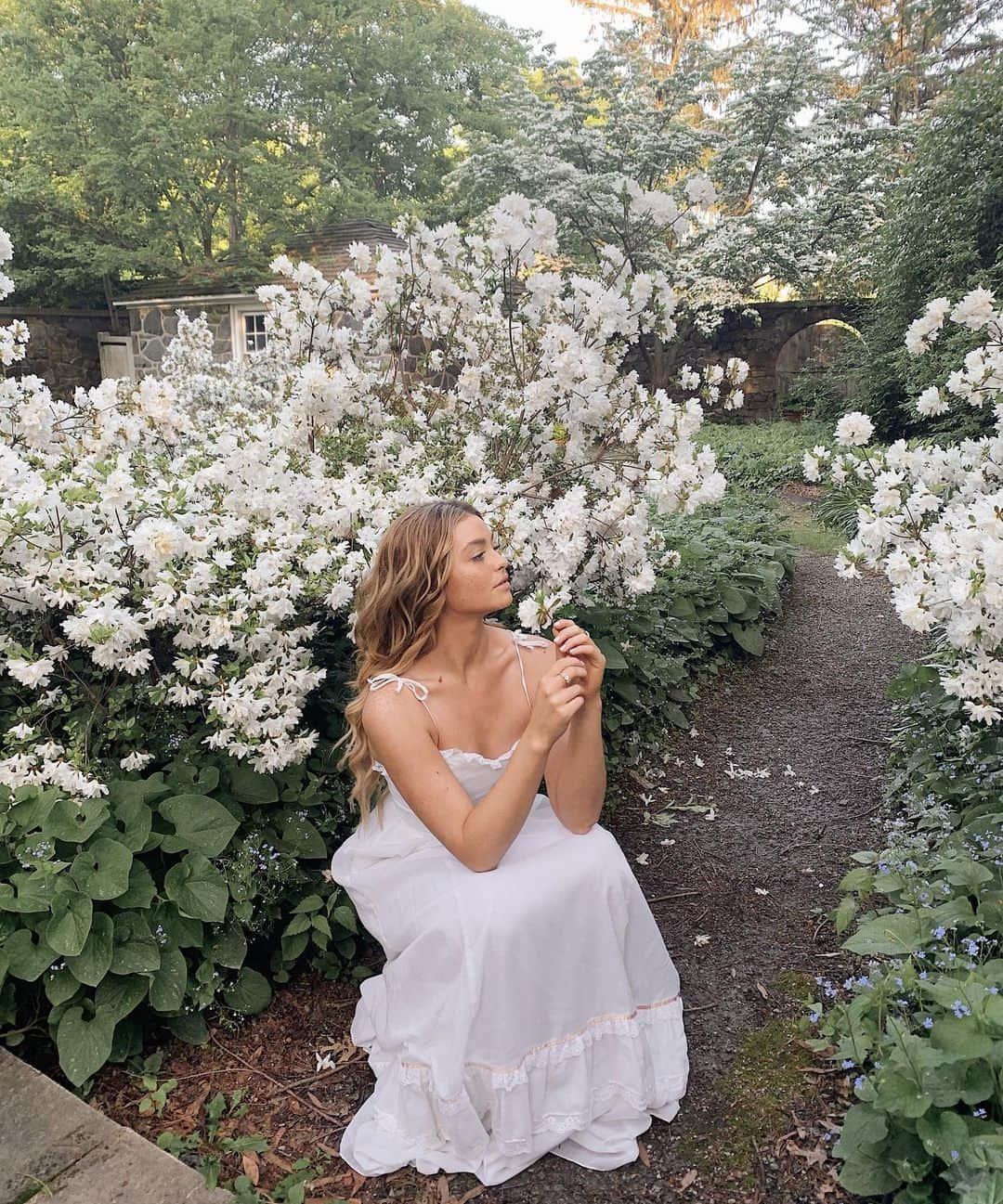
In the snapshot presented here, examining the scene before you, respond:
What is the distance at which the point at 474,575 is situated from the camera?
2.18 m

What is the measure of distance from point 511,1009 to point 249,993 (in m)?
0.96

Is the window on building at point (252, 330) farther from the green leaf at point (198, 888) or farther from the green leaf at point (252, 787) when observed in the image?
the green leaf at point (198, 888)

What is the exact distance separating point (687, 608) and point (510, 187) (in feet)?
42.5

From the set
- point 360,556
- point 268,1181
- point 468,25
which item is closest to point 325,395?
point 360,556

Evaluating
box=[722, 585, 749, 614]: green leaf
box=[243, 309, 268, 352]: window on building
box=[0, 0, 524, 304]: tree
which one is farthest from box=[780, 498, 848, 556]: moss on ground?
box=[0, 0, 524, 304]: tree

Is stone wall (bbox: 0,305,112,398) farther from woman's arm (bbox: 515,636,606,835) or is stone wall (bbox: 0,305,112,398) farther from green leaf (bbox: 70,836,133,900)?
woman's arm (bbox: 515,636,606,835)

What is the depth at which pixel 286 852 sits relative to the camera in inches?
107

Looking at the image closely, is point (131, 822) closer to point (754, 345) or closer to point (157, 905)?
point (157, 905)

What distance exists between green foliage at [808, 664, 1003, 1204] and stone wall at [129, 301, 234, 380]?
568 inches

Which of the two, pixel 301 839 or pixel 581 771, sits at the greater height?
pixel 581 771

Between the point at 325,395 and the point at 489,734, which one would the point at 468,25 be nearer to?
the point at 325,395

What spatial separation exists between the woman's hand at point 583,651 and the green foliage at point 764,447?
8.15 m

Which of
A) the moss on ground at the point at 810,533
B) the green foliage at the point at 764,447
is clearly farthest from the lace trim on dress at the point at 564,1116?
the green foliage at the point at 764,447

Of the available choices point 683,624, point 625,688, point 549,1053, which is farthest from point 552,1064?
point 683,624
